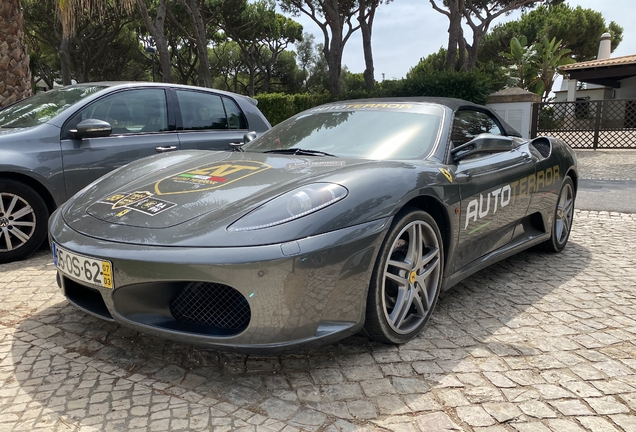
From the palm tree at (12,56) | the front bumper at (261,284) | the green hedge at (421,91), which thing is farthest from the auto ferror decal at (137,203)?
the green hedge at (421,91)

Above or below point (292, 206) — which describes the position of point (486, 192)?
below

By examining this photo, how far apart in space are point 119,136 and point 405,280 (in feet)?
10.7

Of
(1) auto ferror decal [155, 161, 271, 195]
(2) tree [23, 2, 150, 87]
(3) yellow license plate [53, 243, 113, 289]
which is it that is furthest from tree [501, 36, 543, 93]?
(3) yellow license plate [53, 243, 113, 289]

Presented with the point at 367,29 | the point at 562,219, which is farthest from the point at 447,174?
the point at 367,29

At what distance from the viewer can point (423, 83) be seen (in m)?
14.0

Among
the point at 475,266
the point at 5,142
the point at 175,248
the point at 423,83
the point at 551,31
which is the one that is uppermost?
the point at 551,31

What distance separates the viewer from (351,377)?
2.30 m

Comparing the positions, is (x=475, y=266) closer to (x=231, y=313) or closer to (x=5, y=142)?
(x=231, y=313)

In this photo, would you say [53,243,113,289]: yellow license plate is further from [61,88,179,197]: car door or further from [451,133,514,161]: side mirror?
[61,88,179,197]: car door

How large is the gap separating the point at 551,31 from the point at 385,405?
1536 inches

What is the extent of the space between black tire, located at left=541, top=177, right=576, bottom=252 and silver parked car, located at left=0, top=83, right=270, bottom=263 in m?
3.25

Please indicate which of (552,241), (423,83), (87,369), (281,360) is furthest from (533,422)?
(423,83)

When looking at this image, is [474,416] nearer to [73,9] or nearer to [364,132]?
[364,132]

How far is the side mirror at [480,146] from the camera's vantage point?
2.96 metres
